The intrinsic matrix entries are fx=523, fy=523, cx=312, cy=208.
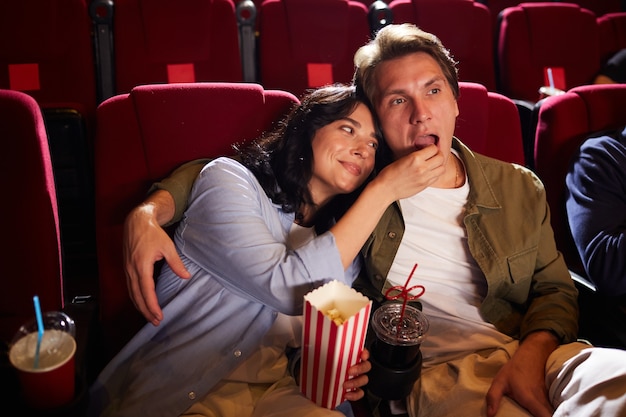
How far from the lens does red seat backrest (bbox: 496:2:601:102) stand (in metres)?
2.82

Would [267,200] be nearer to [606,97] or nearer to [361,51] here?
[361,51]

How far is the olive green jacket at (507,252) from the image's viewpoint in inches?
51.7

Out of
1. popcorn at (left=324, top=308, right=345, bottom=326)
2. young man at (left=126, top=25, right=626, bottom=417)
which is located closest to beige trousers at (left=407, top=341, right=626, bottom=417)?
young man at (left=126, top=25, right=626, bottom=417)

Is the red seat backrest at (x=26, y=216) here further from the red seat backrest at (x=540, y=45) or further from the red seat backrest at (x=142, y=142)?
the red seat backrest at (x=540, y=45)

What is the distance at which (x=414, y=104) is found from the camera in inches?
50.4

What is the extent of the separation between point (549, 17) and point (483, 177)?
1909 millimetres

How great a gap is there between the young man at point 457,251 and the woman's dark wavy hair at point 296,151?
109 millimetres

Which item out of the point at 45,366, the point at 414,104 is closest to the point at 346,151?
the point at 414,104

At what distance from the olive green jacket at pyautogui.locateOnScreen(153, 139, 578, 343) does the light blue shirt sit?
0.19 meters

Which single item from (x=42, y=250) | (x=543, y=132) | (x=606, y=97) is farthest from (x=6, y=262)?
(x=606, y=97)

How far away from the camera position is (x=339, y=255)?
1.08 metres

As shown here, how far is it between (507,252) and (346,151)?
0.48 m

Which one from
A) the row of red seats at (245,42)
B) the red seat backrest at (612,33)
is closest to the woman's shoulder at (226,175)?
the row of red seats at (245,42)

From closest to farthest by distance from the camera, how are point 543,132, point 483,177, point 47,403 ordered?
point 47,403 < point 483,177 < point 543,132
